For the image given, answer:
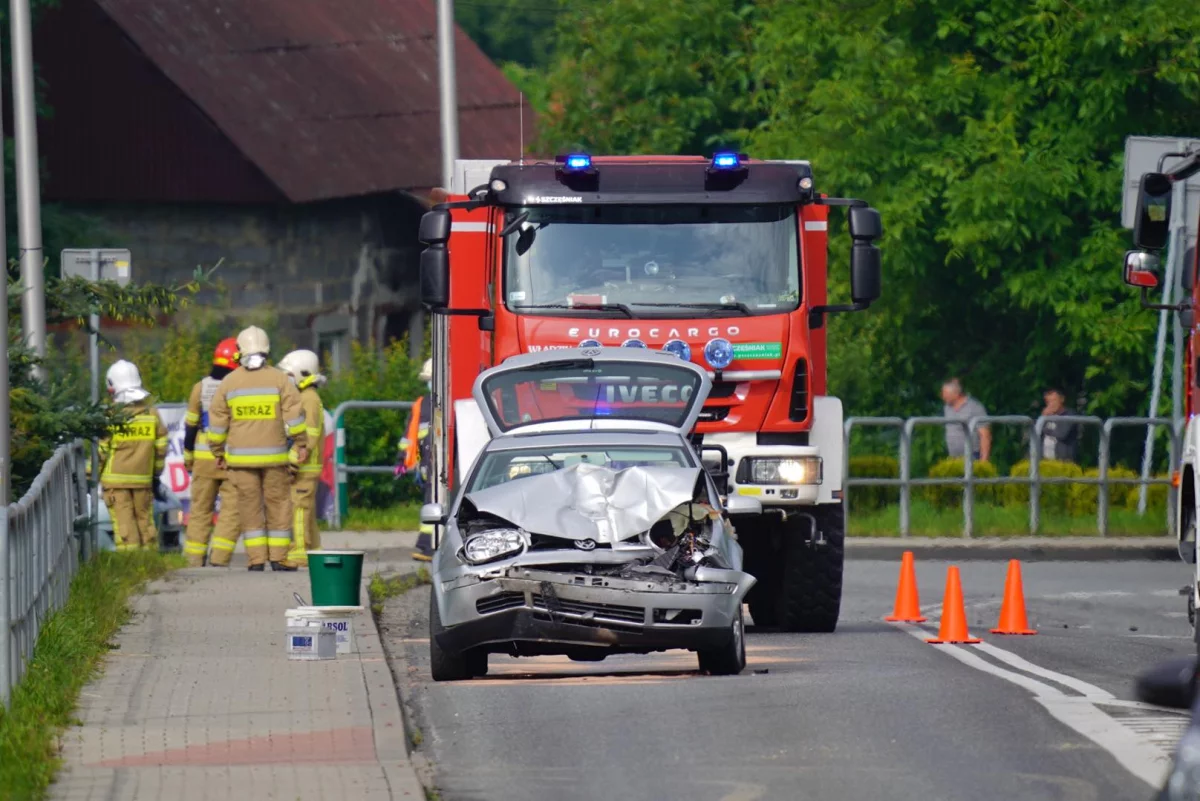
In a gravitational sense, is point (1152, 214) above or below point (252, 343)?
above

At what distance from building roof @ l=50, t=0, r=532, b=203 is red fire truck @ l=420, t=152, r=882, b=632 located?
62.7 ft

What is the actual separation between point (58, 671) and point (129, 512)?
10083 mm

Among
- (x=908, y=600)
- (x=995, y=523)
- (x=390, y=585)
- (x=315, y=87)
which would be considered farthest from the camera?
(x=315, y=87)

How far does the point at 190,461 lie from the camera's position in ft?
65.6

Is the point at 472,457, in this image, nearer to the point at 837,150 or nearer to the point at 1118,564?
the point at 1118,564

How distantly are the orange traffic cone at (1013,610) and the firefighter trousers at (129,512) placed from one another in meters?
8.84

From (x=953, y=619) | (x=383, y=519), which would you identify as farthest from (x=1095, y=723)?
(x=383, y=519)

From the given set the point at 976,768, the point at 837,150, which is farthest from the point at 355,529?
the point at 976,768

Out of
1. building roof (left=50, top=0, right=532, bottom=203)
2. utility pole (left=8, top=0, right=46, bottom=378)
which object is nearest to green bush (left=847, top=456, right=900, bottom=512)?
utility pole (left=8, top=0, right=46, bottom=378)

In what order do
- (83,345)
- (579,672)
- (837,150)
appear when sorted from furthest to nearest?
(83,345), (837,150), (579,672)

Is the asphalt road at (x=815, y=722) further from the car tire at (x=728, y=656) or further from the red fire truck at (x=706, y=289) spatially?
the red fire truck at (x=706, y=289)

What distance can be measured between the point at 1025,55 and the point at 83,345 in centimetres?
1321

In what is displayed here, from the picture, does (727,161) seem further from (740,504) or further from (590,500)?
(590,500)

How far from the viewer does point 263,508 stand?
756 inches
